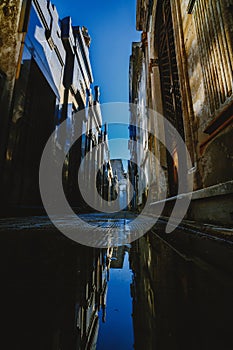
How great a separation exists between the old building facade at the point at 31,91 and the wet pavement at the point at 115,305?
10.7ft

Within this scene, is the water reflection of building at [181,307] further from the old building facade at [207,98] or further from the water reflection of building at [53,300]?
the old building facade at [207,98]

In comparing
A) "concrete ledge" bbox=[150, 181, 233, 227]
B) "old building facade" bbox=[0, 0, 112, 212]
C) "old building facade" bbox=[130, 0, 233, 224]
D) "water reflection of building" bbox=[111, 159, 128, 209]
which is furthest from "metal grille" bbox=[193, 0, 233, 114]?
"water reflection of building" bbox=[111, 159, 128, 209]

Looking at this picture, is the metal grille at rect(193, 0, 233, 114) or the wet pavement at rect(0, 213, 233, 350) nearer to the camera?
the wet pavement at rect(0, 213, 233, 350)

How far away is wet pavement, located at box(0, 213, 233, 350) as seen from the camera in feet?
0.89

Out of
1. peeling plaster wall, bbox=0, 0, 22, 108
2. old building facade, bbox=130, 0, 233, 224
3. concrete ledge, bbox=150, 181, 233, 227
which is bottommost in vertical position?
concrete ledge, bbox=150, 181, 233, 227

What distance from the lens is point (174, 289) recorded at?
1.41ft

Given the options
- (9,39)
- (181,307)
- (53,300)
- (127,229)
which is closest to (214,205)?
(127,229)

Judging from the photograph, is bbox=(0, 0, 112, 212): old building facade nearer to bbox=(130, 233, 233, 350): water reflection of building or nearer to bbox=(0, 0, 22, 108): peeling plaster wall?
bbox=(0, 0, 22, 108): peeling plaster wall

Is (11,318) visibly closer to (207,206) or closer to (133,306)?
(133,306)

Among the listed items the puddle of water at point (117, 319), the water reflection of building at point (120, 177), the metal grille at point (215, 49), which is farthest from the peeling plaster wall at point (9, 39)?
the water reflection of building at point (120, 177)

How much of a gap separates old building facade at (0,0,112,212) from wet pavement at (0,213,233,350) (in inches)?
128

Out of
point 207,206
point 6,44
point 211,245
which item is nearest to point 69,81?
point 6,44

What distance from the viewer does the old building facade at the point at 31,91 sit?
3434 millimetres

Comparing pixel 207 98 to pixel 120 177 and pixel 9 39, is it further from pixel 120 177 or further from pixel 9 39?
pixel 120 177
